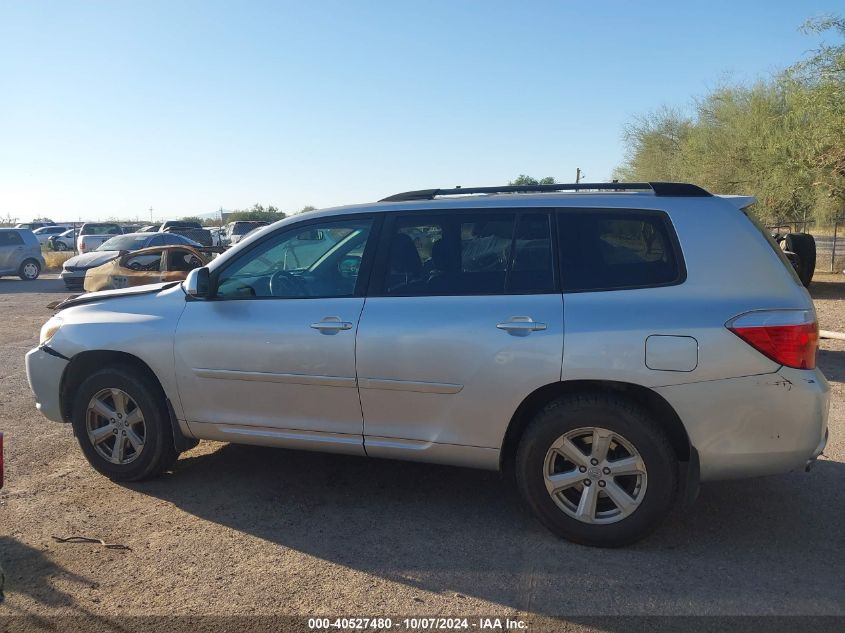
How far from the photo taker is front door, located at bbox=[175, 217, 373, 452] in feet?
14.2

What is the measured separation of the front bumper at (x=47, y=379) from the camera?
16.3 ft

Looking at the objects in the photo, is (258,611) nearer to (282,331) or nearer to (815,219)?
(282,331)

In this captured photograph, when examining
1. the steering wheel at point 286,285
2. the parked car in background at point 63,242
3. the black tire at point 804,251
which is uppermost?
the black tire at point 804,251

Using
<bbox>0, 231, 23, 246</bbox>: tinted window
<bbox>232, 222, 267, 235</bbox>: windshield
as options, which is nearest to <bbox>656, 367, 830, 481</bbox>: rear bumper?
<bbox>0, 231, 23, 246</bbox>: tinted window

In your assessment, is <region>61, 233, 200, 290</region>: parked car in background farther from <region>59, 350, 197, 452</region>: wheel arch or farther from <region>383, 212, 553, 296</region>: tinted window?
<region>383, 212, 553, 296</region>: tinted window

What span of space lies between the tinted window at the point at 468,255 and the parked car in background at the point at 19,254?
22579 mm

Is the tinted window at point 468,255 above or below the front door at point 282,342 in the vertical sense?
above

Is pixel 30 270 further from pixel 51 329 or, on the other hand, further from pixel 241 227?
pixel 51 329

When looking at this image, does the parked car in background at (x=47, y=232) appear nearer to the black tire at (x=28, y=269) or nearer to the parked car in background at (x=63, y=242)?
the parked car in background at (x=63, y=242)

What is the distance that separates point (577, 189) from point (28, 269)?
23.4 meters

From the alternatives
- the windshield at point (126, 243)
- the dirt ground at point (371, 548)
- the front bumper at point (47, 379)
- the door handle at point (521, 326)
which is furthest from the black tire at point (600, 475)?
the windshield at point (126, 243)

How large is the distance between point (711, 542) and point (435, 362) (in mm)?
1793

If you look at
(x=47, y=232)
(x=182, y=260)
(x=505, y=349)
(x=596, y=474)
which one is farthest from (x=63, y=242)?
(x=596, y=474)

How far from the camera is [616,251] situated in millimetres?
4035
